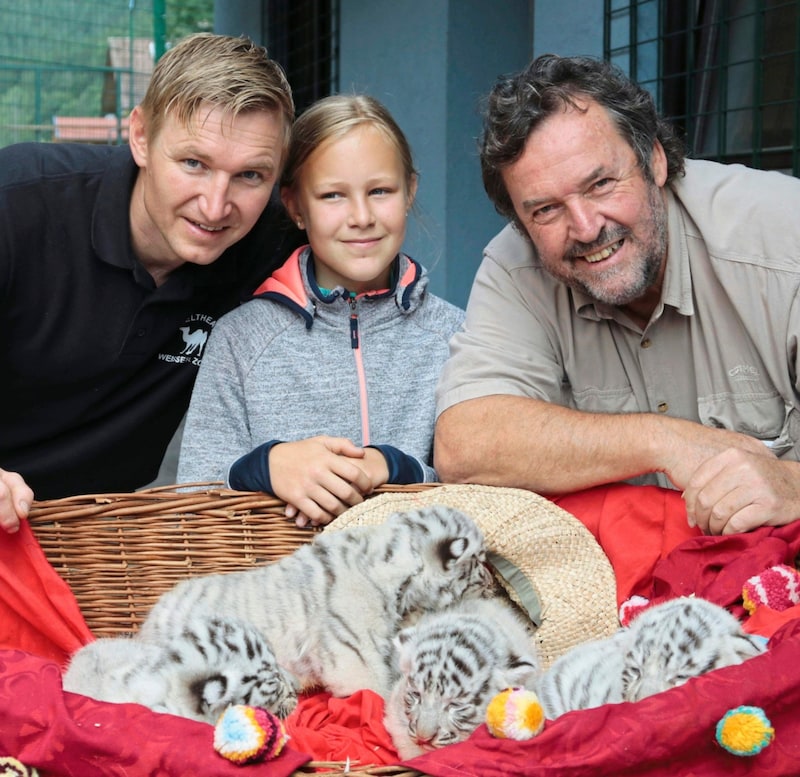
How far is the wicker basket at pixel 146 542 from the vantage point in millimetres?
2518

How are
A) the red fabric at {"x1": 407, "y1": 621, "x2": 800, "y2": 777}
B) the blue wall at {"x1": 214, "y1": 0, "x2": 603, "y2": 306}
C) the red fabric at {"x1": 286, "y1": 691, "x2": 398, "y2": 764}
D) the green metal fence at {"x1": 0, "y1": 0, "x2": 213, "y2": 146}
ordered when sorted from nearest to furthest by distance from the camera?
the red fabric at {"x1": 407, "y1": 621, "x2": 800, "y2": 777}, the red fabric at {"x1": 286, "y1": 691, "x2": 398, "y2": 764}, the blue wall at {"x1": 214, "y1": 0, "x2": 603, "y2": 306}, the green metal fence at {"x1": 0, "y1": 0, "x2": 213, "y2": 146}

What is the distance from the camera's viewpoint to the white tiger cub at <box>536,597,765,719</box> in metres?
1.80

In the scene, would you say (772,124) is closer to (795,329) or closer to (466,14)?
(466,14)

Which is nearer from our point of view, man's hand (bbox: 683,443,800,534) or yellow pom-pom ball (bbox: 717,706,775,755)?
yellow pom-pom ball (bbox: 717,706,775,755)

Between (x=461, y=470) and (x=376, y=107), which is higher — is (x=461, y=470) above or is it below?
below

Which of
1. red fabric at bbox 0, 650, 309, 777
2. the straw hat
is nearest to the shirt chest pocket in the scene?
the straw hat

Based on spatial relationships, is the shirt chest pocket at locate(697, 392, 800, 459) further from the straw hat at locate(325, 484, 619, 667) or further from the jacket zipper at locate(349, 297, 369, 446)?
the jacket zipper at locate(349, 297, 369, 446)

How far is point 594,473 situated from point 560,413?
0.56 feet

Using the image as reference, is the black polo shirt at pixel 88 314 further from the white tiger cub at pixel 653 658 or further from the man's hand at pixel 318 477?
the white tiger cub at pixel 653 658

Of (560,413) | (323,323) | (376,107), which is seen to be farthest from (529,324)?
(376,107)

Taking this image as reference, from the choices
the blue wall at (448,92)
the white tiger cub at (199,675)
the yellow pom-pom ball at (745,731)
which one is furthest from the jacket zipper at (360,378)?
the blue wall at (448,92)

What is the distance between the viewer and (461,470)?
2.69 m

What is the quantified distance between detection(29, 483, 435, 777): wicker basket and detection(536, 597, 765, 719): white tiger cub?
894mm

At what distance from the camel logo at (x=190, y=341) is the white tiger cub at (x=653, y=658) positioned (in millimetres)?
1539
